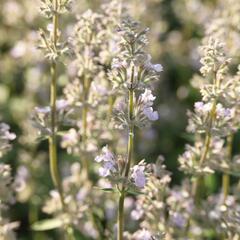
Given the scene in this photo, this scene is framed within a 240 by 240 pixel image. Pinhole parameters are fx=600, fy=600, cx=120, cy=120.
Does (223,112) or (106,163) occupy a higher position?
(223,112)

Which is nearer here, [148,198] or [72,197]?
[148,198]

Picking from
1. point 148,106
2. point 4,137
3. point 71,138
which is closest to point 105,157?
point 148,106

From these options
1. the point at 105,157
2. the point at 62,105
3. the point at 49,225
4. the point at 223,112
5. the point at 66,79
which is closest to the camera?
the point at 105,157

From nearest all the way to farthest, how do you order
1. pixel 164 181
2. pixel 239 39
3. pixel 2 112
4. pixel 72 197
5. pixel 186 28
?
1. pixel 164 181
2. pixel 72 197
3. pixel 239 39
4. pixel 2 112
5. pixel 186 28

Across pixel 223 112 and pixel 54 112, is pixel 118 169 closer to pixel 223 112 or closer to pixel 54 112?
pixel 223 112

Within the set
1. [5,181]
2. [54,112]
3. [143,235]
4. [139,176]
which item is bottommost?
[143,235]

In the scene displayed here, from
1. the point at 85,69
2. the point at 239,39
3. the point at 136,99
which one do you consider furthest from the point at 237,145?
the point at 136,99

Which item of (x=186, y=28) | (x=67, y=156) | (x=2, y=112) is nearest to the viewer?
(x=67, y=156)

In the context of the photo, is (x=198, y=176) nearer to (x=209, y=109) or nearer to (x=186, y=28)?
(x=209, y=109)
